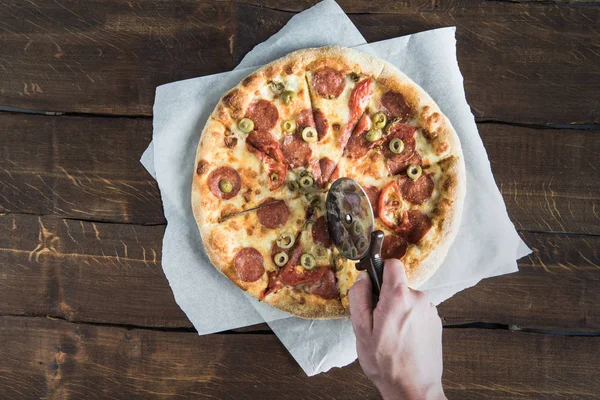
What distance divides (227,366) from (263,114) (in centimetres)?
Result: 182

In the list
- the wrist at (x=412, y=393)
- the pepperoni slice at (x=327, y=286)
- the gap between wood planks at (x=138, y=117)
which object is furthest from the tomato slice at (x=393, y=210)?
the wrist at (x=412, y=393)

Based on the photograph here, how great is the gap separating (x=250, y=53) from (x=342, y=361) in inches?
88.4

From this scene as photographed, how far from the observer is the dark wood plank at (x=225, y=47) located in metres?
3.61

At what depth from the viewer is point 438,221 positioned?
3.37m

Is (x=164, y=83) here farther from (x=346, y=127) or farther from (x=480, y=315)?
(x=480, y=315)

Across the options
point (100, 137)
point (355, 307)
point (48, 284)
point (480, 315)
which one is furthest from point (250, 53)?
point (480, 315)

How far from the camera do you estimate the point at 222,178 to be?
11.4 feet

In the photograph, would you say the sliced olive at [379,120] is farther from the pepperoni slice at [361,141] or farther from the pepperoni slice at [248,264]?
the pepperoni slice at [248,264]

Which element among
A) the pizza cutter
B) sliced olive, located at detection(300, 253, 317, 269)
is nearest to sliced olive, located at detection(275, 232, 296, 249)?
sliced olive, located at detection(300, 253, 317, 269)

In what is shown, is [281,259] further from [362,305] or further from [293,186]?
[362,305]

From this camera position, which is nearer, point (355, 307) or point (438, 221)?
point (355, 307)

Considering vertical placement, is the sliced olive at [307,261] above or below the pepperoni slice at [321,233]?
below

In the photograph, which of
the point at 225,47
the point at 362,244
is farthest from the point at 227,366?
the point at 225,47

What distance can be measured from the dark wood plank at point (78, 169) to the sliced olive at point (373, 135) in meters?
1.56
